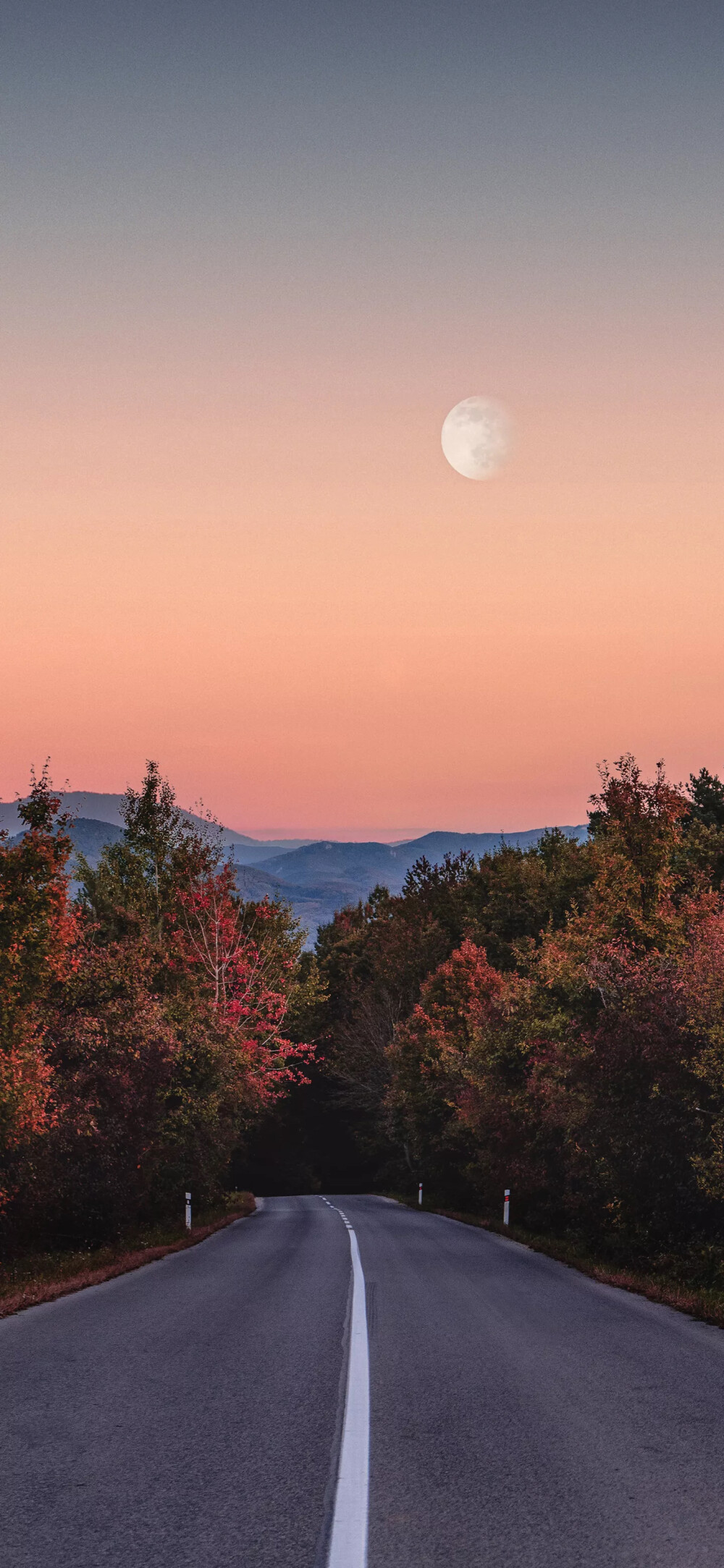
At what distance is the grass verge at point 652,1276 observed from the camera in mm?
12828

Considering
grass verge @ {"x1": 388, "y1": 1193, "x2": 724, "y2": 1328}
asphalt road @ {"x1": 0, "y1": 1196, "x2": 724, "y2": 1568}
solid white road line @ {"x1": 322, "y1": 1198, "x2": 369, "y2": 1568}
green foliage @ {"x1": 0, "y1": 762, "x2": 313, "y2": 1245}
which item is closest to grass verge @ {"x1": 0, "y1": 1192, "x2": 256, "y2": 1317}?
asphalt road @ {"x1": 0, "y1": 1196, "x2": 724, "y2": 1568}

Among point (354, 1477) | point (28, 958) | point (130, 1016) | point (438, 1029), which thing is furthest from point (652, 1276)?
point (438, 1029)

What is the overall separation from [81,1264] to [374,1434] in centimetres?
1226

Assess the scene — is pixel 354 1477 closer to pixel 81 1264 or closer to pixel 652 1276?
pixel 652 1276

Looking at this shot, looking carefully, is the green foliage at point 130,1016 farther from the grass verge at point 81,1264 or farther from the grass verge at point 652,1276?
the grass verge at point 652,1276

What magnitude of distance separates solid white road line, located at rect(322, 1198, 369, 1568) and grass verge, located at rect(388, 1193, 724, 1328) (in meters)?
4.67

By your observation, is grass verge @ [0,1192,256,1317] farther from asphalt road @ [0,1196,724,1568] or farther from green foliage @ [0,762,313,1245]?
green foliage @ [0,762,313,1245]

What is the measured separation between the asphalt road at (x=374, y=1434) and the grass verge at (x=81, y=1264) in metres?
0.58

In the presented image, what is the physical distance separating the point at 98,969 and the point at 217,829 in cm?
1751

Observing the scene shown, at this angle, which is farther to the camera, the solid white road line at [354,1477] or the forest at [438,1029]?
the forest at [438,1029]

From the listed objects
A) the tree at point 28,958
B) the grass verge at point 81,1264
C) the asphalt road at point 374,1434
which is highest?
the tree at point 28,958

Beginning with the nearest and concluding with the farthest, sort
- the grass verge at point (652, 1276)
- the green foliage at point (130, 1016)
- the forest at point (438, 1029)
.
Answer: the grass verge at point (652, 1276) → the forest at point (438, 1029) → the green foliage at point (130, 1016)

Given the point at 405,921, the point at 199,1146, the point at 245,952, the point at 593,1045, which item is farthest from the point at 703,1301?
the point at 405,921

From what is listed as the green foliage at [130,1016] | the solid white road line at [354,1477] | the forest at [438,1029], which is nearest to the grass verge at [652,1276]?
the forest at [438,1029]
